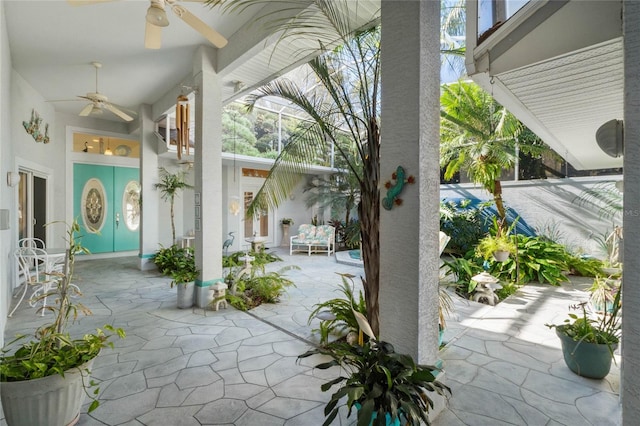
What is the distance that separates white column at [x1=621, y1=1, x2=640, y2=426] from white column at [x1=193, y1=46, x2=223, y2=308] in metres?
4.35

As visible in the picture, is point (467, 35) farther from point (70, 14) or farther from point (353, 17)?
point (70, 14)

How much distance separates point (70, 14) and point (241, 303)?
4210 millimetres

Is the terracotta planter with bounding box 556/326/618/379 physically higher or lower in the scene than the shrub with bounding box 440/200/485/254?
lower

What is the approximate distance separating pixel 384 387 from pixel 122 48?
214 inches

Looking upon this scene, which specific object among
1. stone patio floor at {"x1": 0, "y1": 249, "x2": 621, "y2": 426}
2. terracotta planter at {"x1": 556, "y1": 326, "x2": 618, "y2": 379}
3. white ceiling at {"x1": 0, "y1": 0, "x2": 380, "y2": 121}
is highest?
white ceiling at {"x1": 0, "y1": 0, "x2": 380, "y2": 121}

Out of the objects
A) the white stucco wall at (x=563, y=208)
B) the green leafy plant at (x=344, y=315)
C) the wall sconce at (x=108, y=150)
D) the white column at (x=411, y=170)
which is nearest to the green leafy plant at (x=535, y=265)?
the white stucco wall at (x=563, y=208)

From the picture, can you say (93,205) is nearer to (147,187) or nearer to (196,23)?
(147,187)

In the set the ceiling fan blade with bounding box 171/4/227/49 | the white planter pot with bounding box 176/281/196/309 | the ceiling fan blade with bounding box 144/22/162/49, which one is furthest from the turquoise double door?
the ceiling fan blade with bounding box 171/4/227/49

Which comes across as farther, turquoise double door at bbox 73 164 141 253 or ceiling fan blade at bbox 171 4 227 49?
turquoise double door at bbox 73 164 141 253

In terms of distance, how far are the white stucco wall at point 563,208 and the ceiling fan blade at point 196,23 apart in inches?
323

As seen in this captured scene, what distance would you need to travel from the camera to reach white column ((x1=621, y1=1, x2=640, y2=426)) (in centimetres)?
119

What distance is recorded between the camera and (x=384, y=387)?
1589 millimetres

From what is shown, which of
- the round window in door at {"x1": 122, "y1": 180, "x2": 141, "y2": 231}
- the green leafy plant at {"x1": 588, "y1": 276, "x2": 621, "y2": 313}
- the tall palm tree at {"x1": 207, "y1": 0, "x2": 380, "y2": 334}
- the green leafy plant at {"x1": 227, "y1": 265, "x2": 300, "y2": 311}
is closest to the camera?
the tall palm tree at {"x1": 207, "y1": 0, "x2": 380, "y2": 334}

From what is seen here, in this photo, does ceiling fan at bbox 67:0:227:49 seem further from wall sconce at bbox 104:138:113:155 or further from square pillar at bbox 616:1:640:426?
wall sconce at bbox 104:138:113:155
